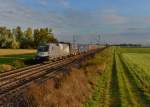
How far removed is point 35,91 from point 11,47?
101810mm

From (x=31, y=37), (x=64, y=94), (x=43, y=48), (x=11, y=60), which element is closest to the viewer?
(x=64, y=94)

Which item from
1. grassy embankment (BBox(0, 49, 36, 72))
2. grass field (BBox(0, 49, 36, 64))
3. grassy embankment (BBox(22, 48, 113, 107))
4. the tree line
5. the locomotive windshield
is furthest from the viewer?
the tree line

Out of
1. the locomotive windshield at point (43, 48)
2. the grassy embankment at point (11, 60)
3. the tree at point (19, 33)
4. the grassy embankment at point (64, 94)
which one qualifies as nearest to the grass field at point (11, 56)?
the grassy embankment at point (11, 60)

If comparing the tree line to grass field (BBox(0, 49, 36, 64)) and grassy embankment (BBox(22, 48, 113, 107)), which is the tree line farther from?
grassy embankment (BBox(22, 48, 113, 107))

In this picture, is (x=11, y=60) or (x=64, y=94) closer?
(x=64, y=94)

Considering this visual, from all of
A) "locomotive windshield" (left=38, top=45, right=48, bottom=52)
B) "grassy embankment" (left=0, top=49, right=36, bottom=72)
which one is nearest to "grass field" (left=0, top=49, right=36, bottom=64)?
"grassy embankment" (left=0, top=49, right=36, bottom=72)

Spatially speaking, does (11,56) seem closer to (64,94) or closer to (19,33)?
(64,94)

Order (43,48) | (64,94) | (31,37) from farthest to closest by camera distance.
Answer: (31,37), (43,48), (64,94)

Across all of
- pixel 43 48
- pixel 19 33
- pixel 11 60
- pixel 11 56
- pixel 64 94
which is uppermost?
pixel 19 33

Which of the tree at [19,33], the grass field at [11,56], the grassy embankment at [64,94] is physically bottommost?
the grass field at [11,56]

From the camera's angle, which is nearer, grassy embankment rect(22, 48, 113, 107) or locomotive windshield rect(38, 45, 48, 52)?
grassy embankment rect(22, 48, 113, 107)

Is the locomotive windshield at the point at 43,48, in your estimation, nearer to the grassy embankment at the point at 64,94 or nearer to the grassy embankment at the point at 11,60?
the grassy embankment at the point at 11,60

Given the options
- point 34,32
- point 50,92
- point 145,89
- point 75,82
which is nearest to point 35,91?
point 50,92

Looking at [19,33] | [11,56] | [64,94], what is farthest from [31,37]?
[64,94]
